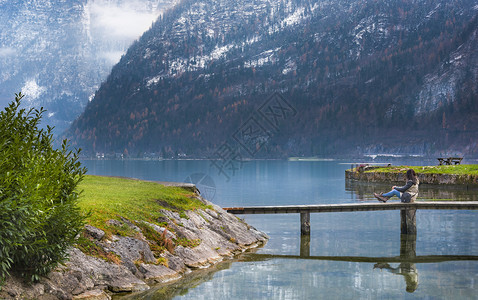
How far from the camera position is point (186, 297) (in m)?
19.4

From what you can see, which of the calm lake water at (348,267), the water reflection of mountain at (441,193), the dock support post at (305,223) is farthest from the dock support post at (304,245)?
the water reflection of mountain at (441,193)

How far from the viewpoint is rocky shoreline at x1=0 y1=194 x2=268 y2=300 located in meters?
16.6

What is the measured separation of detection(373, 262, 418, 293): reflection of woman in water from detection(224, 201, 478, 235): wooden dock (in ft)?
22.7

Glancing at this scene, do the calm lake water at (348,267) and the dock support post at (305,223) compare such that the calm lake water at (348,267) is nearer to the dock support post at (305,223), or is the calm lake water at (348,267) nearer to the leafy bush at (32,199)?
the dock support post at (305,223)

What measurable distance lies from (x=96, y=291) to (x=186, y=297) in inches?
131

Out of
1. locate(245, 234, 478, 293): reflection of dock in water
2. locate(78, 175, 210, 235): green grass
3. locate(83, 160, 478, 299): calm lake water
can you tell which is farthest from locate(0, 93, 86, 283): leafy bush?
locate(245, 234, 478, 293): reflection of dock in water

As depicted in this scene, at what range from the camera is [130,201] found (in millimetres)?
26891

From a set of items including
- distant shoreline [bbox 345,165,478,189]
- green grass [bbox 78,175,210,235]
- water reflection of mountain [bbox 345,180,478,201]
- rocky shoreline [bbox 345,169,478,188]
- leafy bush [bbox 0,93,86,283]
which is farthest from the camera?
distant shoreline [bbox 345,165,478,189]

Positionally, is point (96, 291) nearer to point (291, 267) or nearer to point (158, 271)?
point (158, 271)

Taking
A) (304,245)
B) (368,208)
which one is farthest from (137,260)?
(368,208)

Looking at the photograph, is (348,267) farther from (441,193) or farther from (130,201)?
(441,193)

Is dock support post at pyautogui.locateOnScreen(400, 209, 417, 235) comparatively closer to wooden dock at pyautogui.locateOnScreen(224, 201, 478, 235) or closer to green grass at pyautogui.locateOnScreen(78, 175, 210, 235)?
wooden dock at pyautogui.locateOnScreen(224, 201, 478, 235)

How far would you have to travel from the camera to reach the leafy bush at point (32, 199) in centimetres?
1395

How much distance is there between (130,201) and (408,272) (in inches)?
534
